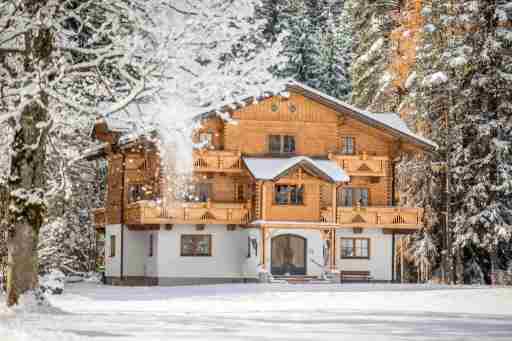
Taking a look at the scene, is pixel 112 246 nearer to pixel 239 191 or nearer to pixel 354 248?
pixel 239 191

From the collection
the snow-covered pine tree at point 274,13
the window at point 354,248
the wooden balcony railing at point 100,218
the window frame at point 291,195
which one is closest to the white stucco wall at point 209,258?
the window frame at point 291,195

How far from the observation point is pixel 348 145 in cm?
4816

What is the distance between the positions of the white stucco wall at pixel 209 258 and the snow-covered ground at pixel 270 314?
18.8 ft

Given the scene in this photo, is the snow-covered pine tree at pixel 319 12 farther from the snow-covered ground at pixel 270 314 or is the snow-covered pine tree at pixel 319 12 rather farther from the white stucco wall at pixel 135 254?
the snow-covered ground at pixel 270 314

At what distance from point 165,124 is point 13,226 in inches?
150

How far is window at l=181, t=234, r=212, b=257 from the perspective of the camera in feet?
149

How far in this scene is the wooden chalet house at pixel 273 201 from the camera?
44156 mm

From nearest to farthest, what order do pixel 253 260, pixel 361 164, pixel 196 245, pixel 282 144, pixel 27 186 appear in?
pixel 27 186 < pixel 253 260 < pixel 196 245 < pixel 361 164 < pixel 282 144

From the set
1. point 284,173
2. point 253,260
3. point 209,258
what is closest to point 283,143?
point 284,173

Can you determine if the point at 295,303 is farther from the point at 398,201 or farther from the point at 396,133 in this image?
the point at 398,201

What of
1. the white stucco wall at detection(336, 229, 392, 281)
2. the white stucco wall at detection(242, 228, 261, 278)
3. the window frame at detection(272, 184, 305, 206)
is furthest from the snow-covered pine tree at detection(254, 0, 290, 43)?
the white stucco wall at detection(242, 228, 261, 278)

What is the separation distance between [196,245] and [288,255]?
13.8ft

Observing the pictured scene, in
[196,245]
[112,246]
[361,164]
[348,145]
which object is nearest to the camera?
[196,245]

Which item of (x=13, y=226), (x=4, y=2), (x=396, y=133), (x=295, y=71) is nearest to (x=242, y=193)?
(x=396, y=133)
